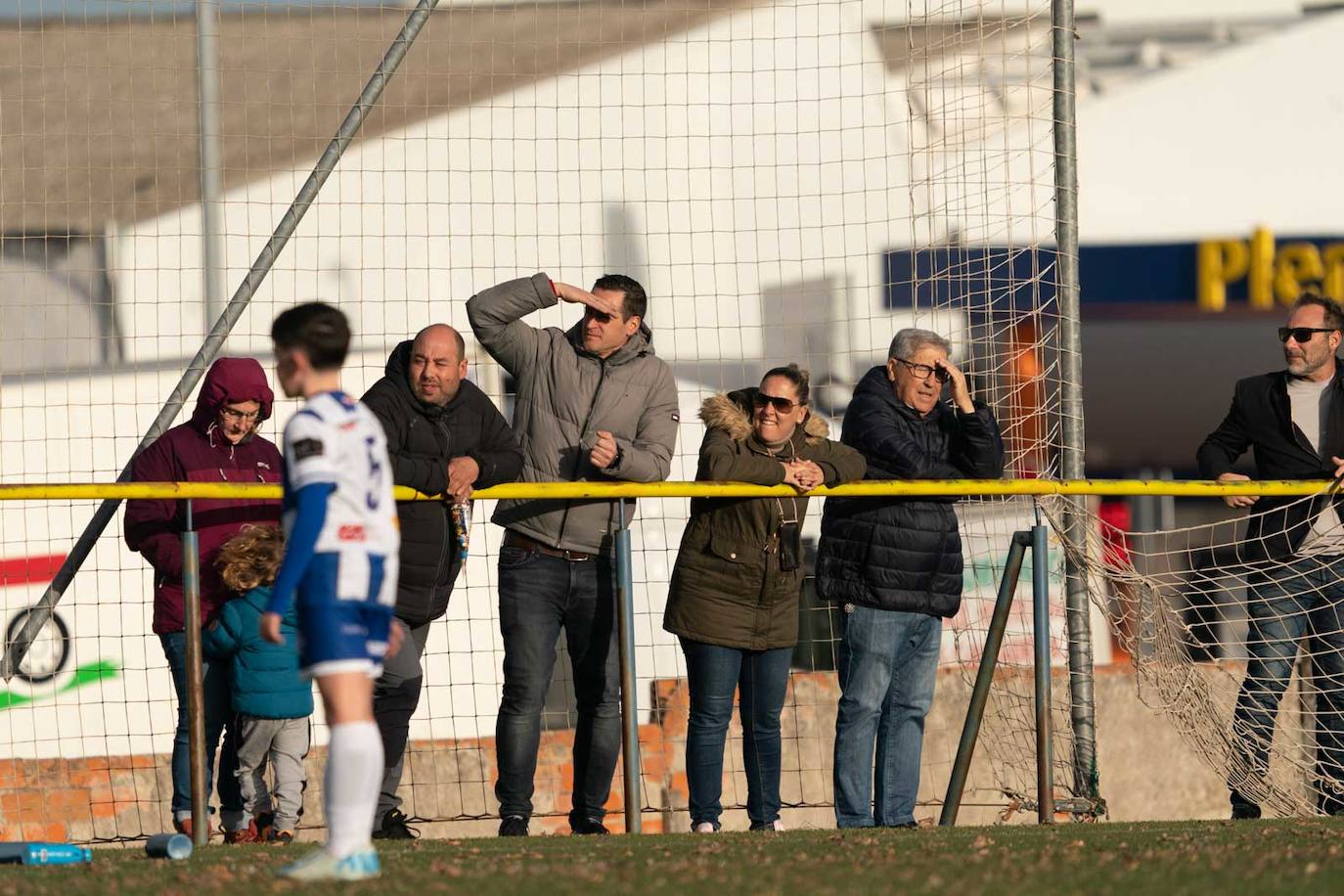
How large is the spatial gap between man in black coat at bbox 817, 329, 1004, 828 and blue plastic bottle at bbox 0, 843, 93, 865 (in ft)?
9.09

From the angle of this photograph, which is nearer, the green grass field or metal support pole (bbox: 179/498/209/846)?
the green grass field

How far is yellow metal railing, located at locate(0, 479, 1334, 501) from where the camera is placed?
6.85 metres

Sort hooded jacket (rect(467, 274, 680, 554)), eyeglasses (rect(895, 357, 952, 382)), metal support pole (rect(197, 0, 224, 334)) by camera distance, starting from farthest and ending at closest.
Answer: metal support pole (rect(197, 0, 224, 334)) < eyeglasses (rect(895, 357, 952, 382)) < hooded jacket (rect(467, 274, 680, 554))

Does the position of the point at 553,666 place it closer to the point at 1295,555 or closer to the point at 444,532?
the point at 444,532

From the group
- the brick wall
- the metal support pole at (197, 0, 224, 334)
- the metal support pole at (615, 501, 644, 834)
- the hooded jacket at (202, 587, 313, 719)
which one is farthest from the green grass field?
the metal support pole at (197, 0, 224, 334)

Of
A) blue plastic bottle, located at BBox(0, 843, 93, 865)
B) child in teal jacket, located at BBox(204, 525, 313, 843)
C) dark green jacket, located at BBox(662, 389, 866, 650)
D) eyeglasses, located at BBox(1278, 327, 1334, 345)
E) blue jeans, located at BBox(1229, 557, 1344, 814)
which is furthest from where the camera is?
eyeglasses, located at BBox(1278, 327, 1334, 345)

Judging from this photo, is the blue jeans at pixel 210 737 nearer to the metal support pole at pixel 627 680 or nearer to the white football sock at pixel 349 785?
the metal support pole at pixel 627 680

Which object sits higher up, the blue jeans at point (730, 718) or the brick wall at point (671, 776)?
the blue jeans at point (730, 718)

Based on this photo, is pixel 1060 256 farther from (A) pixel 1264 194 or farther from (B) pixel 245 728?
(A) pixel 1264 194

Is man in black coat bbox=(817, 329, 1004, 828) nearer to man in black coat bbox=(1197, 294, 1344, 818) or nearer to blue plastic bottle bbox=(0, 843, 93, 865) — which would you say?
man in black coat bbox=(1197, 294, 1344, 818)

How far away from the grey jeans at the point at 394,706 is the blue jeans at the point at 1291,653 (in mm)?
3184

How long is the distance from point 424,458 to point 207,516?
88 cm

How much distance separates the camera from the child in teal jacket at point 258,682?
7.08 metres

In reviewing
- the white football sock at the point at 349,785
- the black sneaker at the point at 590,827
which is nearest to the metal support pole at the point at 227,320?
the black sneaker at the point at 590,827
